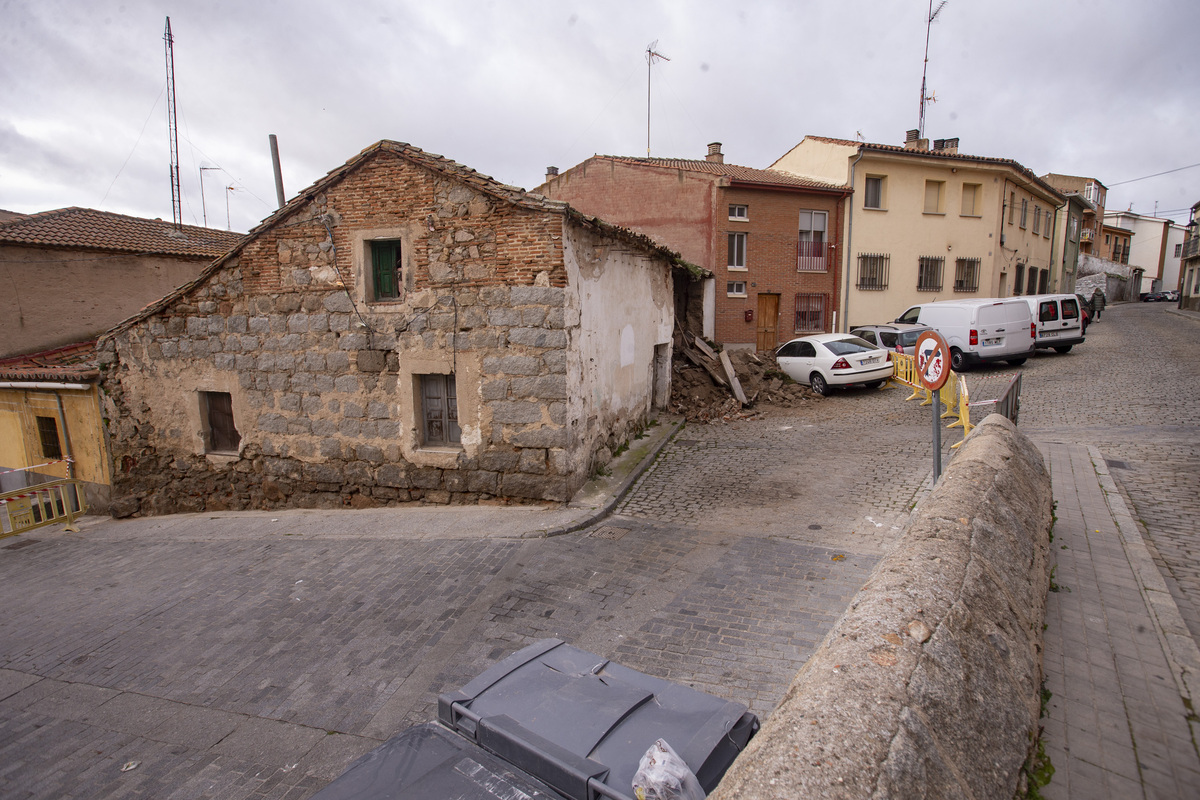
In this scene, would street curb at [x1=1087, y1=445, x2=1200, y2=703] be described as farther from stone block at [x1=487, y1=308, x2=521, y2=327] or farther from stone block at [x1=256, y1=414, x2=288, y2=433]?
stone block at [x1=256, y1=414, x2=288, y2=433]

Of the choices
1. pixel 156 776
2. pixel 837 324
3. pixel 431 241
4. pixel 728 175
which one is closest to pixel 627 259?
pixel 431 241

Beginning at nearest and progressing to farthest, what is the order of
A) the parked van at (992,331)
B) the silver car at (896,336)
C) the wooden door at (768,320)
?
the parked van at (992,331)
the silver car at (896,336)
the wooden door at (768,320)

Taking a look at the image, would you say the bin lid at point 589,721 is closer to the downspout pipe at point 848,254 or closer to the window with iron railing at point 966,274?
the downspout pipe at point 848,254

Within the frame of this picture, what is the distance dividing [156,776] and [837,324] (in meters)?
22.3

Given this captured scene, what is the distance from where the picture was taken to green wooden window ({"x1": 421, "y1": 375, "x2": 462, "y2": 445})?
8742mm

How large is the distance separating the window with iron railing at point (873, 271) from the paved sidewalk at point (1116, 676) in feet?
60.7

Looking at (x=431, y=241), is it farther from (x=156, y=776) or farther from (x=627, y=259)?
(x=156, y=776)

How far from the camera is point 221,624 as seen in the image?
5715 millimetres

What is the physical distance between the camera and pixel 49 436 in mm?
12047

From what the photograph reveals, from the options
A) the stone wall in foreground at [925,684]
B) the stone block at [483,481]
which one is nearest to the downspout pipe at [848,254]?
the stone block at [483,481]

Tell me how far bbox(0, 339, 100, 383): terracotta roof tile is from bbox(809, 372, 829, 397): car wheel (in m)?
14.7

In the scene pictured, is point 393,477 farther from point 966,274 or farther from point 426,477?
point 966,274

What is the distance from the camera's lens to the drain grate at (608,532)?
23.4 feet

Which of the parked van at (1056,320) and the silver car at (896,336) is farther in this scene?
the parked van at (1056,320)
